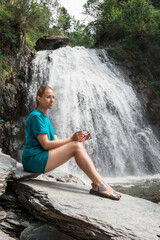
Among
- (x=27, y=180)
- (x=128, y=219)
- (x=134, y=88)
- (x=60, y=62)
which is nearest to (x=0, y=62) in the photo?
(x=60, y=62)

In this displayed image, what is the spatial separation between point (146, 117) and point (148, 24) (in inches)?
229

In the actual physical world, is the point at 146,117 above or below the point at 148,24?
below

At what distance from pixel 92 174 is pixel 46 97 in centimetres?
107

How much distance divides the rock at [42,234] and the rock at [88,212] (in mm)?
54

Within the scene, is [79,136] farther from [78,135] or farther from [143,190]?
[143,190]

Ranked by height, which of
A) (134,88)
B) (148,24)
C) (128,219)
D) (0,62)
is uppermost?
(148,24)

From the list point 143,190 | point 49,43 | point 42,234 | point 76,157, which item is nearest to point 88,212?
point 42,234

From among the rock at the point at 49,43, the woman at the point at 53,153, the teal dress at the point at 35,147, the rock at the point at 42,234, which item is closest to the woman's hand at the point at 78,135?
the woman at the point at 53,153

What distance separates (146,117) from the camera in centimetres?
1028

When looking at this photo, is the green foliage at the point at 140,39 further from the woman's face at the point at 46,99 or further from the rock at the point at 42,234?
the rock at the point at 42,234

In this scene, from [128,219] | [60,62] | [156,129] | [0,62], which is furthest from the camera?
[60,62]

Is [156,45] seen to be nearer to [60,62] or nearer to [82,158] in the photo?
[60,62]

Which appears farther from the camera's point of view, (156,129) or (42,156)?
(156,129)

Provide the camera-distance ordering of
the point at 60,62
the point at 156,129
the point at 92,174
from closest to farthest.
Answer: the point at 92,174 → the point at 156,129 → the point at 60,62
